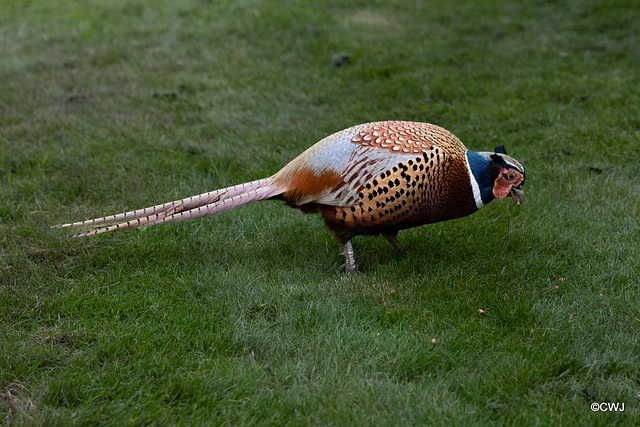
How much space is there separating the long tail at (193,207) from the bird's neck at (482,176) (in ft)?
4.13

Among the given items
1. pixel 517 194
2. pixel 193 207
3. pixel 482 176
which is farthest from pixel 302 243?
pixel 517 194

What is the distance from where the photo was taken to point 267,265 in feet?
13.5

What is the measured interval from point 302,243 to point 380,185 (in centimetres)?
94

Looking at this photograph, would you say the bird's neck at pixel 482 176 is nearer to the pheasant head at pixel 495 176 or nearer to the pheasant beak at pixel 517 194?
the pheasant head at pixel 495 176

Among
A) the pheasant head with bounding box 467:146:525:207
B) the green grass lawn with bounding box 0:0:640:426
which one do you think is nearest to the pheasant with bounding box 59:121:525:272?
the pheasant head with bounding box 467:146:525:207

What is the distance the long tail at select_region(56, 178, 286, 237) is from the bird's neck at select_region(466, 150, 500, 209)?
126cm

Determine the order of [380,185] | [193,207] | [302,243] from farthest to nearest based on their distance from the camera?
1. [302,243]
2. [193,207]
3. [380,185]

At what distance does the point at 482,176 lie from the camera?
3752mm

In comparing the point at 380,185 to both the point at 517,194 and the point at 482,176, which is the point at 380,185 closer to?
the point at 482,176

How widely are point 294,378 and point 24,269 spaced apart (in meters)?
2.11

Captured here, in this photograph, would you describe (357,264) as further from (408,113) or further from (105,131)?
(105,131)

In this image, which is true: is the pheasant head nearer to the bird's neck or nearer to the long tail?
the bird's neck

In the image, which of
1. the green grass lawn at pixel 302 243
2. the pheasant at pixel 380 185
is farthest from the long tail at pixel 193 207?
the green grass lawn at pixel 302 243

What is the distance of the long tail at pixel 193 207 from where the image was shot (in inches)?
155
